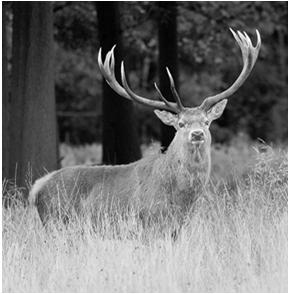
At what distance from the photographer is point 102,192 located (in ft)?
28.8

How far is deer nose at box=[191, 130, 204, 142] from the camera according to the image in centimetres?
791

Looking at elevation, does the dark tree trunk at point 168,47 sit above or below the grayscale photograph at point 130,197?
above

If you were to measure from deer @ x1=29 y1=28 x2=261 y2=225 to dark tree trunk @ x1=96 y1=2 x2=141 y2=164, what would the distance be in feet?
12.3

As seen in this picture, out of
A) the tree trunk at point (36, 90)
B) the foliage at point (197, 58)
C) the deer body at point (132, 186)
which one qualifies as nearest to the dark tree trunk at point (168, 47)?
the foliage at point (197, 58)

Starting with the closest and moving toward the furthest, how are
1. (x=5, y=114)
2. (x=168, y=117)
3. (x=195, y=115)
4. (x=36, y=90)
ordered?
(x=195, y=115) < (x=168, y=117) < (x=36, y=90) < (x=5, y=114)

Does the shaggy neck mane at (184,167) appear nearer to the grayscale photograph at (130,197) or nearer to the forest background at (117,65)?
the grayscale photograph at (130,197)

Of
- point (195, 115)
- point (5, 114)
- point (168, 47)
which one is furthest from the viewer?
point (168, 47)

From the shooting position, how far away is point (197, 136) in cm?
791

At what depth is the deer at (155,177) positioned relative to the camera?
8148 millimetres

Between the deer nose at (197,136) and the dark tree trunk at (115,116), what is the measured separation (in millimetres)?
4868

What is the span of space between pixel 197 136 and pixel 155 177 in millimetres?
755

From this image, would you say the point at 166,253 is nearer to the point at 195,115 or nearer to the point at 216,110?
the point at 195,115

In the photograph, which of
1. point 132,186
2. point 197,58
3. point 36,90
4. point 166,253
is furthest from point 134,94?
point 197,58

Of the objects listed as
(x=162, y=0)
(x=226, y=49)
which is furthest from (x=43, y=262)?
(x=226, y=49)
